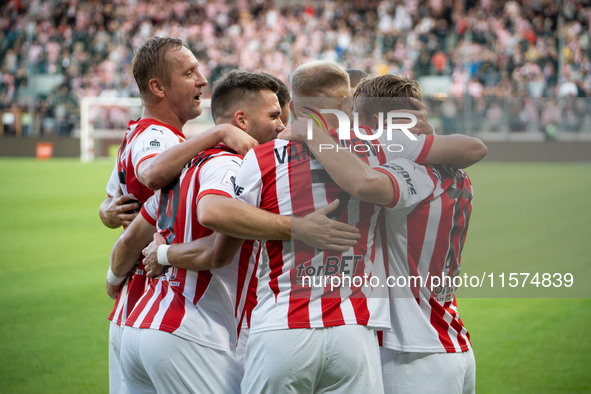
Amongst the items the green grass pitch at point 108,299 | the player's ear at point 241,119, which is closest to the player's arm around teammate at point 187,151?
the player's ear at point 241,119

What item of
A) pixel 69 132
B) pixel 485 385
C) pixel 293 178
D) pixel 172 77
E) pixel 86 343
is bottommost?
pixel 69 132

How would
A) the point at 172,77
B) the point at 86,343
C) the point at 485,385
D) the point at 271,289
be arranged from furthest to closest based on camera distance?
the point at 86,343, the point at 485,385, the point at 172,77, the point at 271,289

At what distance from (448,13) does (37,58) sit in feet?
63.1

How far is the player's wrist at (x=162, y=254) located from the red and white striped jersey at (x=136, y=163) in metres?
0.46

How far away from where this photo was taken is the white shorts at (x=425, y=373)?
2293 mm

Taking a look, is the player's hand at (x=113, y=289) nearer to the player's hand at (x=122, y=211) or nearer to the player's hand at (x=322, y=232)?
the player's hand at (x=122, y=211)

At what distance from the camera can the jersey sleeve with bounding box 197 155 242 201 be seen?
2260mm

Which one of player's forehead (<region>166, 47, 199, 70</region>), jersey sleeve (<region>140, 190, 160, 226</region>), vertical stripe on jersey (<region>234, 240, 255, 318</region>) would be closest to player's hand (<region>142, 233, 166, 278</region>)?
jersey sleeve (<region>140, 190, 160, 226</region>)

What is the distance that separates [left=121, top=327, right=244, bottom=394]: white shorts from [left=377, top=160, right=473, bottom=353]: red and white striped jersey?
2.25ft

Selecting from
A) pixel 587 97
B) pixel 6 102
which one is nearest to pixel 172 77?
pixel 587 97

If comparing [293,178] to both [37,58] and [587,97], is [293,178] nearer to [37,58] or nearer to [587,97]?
[587,97]

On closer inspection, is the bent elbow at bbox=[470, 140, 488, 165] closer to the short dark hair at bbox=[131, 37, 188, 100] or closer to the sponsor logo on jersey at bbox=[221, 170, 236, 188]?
the sponsor logo on jersey at bbox=[221, 170, 236, 188]

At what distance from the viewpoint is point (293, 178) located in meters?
2.21

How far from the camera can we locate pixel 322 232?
84.0 inches
